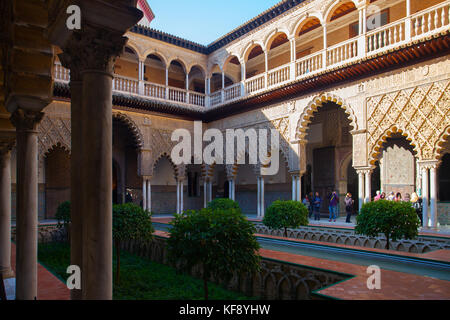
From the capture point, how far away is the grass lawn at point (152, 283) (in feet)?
19.4

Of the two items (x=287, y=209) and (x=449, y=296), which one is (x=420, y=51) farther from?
(x=449, y=296)

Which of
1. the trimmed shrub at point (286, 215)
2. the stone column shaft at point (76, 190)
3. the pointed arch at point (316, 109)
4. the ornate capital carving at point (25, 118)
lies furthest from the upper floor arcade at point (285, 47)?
the stone column shaft at point (76, 190)

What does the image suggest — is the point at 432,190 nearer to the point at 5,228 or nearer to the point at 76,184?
the point at 76,184

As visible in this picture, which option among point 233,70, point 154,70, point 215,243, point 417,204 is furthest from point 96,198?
point 233,70

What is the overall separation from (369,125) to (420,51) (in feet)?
8.43

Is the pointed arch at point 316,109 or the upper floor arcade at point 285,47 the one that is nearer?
the upper floor arcade at point 285,47

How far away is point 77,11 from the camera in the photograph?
2764 millimetres

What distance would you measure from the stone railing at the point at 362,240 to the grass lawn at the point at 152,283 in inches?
174

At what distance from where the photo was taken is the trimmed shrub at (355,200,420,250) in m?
7.07

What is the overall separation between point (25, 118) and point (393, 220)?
23.0 feet

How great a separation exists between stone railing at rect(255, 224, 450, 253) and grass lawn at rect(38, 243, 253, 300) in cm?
443

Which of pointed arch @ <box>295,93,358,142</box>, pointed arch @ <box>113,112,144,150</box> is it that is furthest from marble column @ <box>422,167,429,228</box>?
pointed arch @ <box>113,112,144,150</box>

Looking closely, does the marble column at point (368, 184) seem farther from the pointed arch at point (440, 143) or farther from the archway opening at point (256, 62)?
the archway opening at point (256, 62)

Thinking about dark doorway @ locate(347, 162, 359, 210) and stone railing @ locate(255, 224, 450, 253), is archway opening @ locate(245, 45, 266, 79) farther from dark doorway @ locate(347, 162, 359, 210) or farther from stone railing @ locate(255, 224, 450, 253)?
stone railing @ locate(255, 224, 450, 253)
